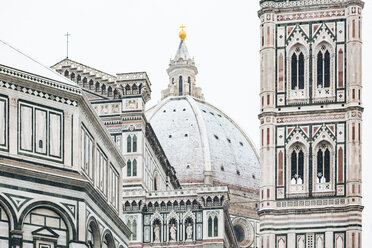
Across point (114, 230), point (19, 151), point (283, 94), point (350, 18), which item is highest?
point (350, 18)

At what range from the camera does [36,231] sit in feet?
82.6

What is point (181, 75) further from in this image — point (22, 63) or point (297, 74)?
point (22, 63)

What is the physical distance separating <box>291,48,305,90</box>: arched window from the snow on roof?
1364 inches

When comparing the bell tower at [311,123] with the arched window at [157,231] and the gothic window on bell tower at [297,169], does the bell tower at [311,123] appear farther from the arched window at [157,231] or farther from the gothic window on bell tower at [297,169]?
the arched window at [157,231]

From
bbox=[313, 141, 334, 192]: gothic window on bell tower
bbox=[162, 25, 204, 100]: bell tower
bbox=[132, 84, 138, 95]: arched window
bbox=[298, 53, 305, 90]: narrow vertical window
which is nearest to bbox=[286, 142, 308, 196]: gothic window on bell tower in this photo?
bbox=[313, 141, 334, 192]: gothic window on bell tower

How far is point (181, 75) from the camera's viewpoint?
12506 centimetres

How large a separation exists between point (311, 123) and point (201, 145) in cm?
5850

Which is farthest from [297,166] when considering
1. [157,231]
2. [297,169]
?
[157,231]

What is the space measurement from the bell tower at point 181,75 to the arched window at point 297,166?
65.2m

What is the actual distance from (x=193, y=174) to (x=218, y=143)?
20.0 ft

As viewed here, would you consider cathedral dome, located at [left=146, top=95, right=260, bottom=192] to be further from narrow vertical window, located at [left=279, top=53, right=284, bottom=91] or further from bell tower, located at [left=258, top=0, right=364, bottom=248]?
bell tower, located at [left=258, top=0, right=364, bottom=248]

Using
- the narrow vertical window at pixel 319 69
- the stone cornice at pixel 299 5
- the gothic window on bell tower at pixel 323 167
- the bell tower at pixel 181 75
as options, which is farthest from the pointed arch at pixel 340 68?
the bell tower at pixel 181 75

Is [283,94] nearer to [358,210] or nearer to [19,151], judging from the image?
[358,210]

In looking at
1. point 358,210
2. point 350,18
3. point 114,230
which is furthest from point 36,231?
point 350,18
